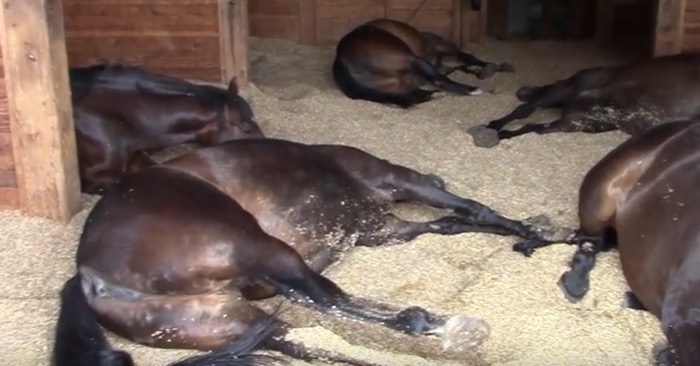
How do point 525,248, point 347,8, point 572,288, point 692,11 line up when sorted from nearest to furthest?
1. point 572,288
2. point 525,248
3. point 692,11
4. point 347,8

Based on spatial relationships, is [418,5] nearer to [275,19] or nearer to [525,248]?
[275,19]

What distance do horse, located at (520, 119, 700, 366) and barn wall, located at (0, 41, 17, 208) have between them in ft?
6.96

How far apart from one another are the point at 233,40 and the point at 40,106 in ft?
6.33

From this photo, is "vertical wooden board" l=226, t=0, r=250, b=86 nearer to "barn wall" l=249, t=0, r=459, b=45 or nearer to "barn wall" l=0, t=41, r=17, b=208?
"barn wall" l=249, t=0, r=459, b=45

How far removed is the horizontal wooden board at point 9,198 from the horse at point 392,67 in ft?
8.27

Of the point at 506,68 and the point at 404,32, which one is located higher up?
the point at 404,32

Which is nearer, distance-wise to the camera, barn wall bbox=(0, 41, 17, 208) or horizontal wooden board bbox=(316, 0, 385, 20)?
barn wall bbox=(0, 41, 17, 208)

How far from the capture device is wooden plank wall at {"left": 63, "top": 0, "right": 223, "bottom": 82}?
17.9 feet

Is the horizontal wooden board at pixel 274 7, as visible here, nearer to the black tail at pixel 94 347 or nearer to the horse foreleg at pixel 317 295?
the horse foreleg at pixel 317 295

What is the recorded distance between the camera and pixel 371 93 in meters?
5.97

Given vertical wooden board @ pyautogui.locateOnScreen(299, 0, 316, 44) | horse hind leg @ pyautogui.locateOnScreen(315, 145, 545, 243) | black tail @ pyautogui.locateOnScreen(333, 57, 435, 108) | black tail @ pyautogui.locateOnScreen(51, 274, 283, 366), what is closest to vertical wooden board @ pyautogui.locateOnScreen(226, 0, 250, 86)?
black tail @ pyautogui.locateOnScreen(333, 57, 435, 108)

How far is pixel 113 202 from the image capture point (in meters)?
3.04

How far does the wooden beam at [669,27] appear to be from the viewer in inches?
201

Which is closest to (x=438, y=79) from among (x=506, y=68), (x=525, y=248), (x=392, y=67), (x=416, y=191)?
(x=392, y=67)
